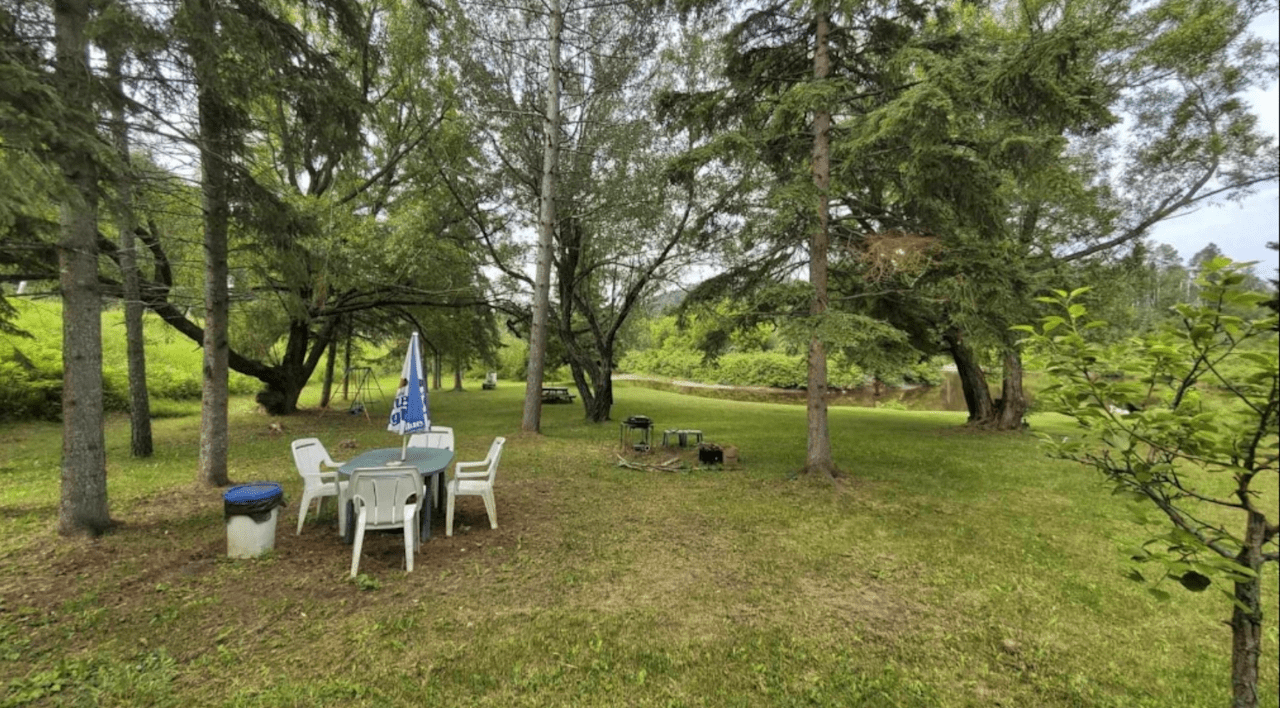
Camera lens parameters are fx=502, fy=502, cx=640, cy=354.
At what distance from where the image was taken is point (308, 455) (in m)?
5.10

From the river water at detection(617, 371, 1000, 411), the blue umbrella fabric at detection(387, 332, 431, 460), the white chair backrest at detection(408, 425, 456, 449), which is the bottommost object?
the river water at detection(617, 371, 1000, 411)

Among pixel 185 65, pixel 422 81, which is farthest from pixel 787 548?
pixel 422 81

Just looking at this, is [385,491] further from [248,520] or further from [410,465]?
[248,520]

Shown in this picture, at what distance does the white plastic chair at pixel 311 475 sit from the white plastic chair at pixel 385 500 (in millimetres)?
550

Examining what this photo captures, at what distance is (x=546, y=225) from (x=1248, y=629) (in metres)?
10.9

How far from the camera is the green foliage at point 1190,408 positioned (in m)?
1.37

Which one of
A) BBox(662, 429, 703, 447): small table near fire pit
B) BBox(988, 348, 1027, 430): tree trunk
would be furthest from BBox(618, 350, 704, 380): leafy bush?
BBox(662, 429, 703, 447): small table near fire pit

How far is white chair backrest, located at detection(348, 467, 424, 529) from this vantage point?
3.96 m

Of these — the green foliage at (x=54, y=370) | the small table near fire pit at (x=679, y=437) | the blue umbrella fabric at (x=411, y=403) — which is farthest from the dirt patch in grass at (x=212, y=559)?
the green foliage at (x=54, y=370)

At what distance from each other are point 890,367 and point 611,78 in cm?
855

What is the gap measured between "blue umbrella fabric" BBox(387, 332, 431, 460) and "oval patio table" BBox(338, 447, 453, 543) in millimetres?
336

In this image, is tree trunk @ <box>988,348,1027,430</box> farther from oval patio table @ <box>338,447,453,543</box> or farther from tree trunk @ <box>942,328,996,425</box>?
oval patio table @ <box>338,447,453,543</box>

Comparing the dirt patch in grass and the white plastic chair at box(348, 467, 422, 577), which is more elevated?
the white plastic chair at box(348, 467, 422, 577)

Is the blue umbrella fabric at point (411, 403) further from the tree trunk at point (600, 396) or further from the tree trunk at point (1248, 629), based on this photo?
the tree trunk at point (600, 396)
